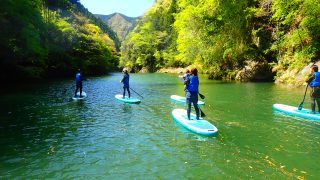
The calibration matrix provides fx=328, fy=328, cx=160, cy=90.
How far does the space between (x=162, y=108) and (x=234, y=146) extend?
8415 millimetres

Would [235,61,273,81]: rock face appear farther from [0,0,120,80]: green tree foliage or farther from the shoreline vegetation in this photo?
[0,0,120,80]: green tree foliage

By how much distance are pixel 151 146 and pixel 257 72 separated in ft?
101

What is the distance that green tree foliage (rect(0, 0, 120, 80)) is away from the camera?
1386 inches

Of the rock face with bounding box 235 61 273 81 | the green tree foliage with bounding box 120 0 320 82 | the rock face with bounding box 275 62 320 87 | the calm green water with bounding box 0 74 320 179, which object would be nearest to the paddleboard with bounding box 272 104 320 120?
the calm green water with bounding box 0 74 320 179

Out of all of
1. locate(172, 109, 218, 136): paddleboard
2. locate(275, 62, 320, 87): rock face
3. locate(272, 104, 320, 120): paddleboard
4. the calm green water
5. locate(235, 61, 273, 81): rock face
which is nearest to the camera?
the calm green water

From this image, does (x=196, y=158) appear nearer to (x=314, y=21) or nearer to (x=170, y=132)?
(x=170, y=132)

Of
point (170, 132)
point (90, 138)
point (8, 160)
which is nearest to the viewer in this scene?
point (8, 160)

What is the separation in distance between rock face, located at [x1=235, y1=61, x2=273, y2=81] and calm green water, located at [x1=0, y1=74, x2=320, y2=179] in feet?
71.2

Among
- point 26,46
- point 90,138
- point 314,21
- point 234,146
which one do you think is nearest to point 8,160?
point 90,138

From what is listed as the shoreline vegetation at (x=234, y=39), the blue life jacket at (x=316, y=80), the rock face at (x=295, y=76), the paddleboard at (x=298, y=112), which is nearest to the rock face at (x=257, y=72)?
the shoreline vegetation at (x=234, y=39)

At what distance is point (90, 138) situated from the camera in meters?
11.8

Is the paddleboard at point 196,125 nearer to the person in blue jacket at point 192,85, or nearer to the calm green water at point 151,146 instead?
the calm green water at point 151,146

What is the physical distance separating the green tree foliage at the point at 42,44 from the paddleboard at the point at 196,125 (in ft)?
84.0

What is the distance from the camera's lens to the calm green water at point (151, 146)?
8.34m
